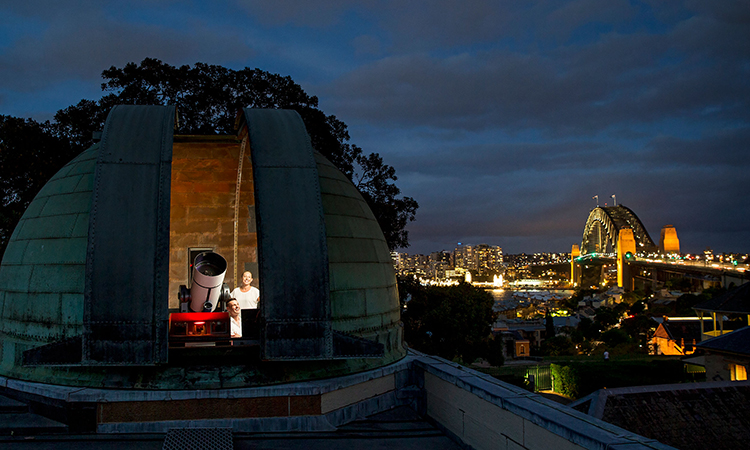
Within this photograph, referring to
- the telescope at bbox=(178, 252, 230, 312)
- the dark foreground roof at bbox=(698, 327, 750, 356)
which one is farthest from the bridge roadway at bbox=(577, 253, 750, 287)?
the telescope at bbox=(178, 252, 230, 312)

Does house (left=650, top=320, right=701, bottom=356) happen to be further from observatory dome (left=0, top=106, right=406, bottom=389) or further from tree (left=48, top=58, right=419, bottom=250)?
observatory dome (left=0, top=106, right=406, bottom=389)

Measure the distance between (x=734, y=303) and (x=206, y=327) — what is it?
40054 mm

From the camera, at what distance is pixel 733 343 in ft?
93.4

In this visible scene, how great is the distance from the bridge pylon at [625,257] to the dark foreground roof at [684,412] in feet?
509

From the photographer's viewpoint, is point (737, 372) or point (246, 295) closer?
point (246, 295)

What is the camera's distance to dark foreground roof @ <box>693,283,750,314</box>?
115 feet

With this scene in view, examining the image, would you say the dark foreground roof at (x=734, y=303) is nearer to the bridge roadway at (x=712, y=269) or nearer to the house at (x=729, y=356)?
the house at (x=729, y=356)

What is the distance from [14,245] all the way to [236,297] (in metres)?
5.85

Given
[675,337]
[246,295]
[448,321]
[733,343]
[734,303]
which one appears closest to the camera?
[246,295]

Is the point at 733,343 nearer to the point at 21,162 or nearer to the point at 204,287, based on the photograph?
the point at 204,287

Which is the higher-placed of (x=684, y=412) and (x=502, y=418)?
(x=502, y=418)

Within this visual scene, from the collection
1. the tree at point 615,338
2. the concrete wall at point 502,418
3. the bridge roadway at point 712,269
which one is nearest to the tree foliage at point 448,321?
the concrete wall at point 502,418

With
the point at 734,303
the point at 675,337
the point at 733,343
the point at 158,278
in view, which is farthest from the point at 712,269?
the point at 158,278

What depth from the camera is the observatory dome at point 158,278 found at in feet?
28.6
